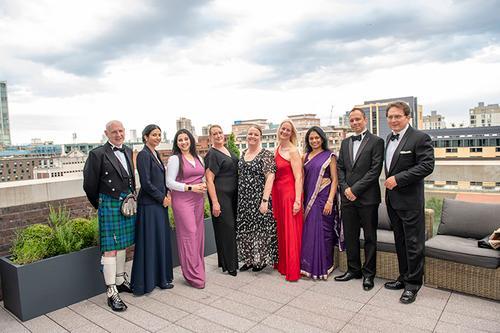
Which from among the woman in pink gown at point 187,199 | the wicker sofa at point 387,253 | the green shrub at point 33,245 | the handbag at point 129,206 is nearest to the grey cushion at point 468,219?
the wicker sofa at point 387,253

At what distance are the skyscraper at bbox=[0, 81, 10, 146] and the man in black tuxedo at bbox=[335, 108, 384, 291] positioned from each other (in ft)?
167

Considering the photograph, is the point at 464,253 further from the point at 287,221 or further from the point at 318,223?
the point at 287,221

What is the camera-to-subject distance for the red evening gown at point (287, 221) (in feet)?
11.9

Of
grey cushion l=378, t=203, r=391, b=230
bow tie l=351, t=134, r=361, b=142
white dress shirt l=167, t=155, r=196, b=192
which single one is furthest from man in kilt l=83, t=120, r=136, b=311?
grey cushion l=378, t=203, r=391, b=230

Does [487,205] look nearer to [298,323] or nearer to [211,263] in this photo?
[298,323]

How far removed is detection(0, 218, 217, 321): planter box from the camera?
9.40ft

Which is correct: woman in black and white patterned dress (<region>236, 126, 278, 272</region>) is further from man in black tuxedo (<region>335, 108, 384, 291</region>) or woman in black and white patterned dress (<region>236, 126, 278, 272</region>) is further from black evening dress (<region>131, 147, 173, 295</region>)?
black evening dress (<region>131, 147, 173, 295</region>)

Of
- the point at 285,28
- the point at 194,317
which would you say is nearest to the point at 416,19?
the point at 285,28

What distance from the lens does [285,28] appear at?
5430mm

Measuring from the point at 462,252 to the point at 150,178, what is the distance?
298 centimetres

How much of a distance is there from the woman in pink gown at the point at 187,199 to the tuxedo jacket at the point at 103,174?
532 millimetres

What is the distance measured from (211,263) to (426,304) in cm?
248

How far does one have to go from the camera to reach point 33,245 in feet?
9.99

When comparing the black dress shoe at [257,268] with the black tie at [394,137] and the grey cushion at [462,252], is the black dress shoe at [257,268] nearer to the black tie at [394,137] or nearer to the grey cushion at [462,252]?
the grey cushion at [462,252]
